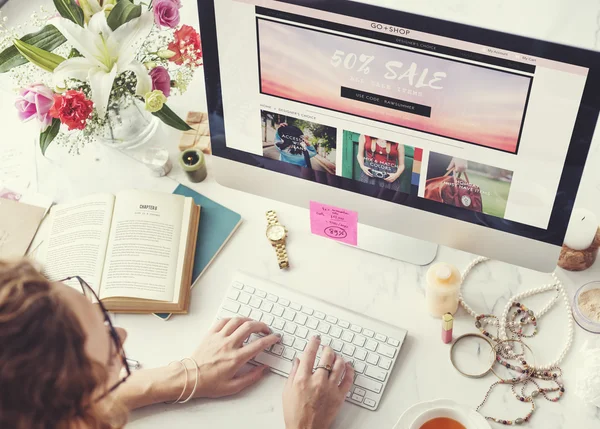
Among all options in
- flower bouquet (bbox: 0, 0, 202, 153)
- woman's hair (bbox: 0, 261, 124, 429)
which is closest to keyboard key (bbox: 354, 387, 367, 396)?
woman's hair (bbox: 0, 261, 124, 429)

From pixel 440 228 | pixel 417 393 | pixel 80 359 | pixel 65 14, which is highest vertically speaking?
pixel 65 14

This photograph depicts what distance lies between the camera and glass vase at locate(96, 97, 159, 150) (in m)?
1.45

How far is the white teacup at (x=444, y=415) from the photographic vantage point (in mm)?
1053

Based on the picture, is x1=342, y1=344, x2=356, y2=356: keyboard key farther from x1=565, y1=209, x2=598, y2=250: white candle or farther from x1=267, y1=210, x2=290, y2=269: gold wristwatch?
x1=565, y1=209, x2=598, y2=250: white candle

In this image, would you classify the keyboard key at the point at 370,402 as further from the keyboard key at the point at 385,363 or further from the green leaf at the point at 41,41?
the green leaf at the point at 41,41

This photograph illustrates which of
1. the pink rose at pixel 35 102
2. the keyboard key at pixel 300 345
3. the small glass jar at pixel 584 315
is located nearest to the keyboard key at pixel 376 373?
the keyboard key at pixel 300 345

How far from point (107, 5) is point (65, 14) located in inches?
3.2

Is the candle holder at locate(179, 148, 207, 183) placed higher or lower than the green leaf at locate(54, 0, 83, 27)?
lower

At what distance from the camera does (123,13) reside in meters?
1.26

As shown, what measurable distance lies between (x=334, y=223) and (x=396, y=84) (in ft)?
1.15

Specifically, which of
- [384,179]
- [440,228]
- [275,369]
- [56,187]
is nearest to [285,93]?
[384,179]

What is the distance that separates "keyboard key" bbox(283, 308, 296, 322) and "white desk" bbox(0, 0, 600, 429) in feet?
0.20

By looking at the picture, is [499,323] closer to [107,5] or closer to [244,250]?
[244,250]

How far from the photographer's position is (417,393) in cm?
116
